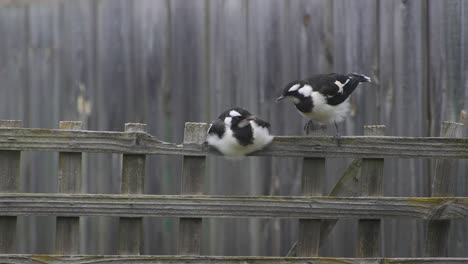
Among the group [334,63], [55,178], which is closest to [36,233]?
[55,178]

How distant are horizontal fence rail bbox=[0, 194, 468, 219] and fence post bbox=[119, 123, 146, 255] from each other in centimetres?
7

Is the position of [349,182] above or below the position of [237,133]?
below

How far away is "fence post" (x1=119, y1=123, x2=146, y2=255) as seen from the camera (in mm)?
4891

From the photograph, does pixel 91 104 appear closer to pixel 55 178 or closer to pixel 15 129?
pixel 55 178

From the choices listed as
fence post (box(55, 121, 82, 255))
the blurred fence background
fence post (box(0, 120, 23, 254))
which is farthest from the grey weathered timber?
fence post (box(0, 120, 23, 254))

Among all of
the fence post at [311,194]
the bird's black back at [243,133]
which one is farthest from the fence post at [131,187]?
the fence post at [311,194]

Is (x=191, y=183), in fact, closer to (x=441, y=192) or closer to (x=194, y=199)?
(x=194, y=199)

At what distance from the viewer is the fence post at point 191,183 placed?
4.92 metres

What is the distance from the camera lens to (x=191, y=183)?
4949 mm

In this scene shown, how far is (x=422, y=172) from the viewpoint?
6047mm

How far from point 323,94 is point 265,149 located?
67cm

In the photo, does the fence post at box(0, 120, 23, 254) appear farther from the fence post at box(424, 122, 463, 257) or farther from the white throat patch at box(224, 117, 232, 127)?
the fence post at box(424, 122, 463, 257)

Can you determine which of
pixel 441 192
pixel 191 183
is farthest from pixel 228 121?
pixel 441 192

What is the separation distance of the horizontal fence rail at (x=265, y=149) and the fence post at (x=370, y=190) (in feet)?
0.21
